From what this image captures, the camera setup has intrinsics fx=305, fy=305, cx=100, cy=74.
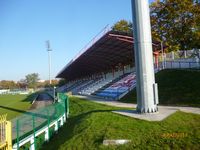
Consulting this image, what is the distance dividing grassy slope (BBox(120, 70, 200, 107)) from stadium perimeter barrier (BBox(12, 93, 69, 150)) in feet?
24.0

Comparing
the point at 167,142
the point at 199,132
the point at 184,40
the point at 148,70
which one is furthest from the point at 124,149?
the point at 184,40

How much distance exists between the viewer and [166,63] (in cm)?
3164

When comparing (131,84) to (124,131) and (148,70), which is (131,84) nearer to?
(148,70)

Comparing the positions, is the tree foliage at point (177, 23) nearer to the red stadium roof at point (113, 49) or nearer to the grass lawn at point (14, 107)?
the red stadium roof at point (113, 49)

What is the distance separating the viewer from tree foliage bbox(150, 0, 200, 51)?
136ft

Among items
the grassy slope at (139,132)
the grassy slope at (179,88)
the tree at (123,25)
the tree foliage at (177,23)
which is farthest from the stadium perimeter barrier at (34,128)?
the tree at (123,25)

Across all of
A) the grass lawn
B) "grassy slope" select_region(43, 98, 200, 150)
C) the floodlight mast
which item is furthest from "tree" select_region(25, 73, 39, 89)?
"grassy slope" select_region(43, 98, 200, 150)

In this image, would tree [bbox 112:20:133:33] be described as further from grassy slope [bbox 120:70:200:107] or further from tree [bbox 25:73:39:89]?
tree [bbox 25:73:39:89]

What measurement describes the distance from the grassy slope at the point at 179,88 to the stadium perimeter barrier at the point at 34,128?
24.0 feet

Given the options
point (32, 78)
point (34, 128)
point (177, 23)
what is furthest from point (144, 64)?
point (32, 78)

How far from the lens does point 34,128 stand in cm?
1403

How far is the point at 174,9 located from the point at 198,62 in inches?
729

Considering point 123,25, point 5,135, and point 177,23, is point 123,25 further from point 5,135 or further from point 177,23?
point 5,135

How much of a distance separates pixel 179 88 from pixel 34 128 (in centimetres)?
1128
